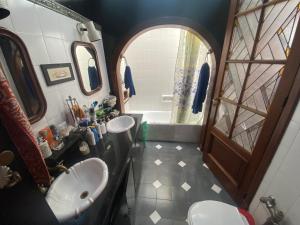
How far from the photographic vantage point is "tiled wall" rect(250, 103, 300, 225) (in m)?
0.91

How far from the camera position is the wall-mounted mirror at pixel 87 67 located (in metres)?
1.50

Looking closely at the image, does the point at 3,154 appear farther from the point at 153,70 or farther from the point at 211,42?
the point at 153,70

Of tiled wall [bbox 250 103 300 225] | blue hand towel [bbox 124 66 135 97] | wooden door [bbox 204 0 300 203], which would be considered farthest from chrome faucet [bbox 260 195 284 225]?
blue hand towel [bbox 124 66 135 97]

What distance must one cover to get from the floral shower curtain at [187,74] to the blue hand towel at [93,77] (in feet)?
4.56

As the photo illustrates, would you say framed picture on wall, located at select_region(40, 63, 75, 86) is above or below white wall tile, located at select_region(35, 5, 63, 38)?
below

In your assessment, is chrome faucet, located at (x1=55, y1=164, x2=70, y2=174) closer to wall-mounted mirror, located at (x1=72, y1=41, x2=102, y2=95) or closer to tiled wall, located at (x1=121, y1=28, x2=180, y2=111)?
wall-mounted mirror, located at (x1=72, y1=41, x2=102, y2=95)

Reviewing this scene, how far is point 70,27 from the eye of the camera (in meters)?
1.39

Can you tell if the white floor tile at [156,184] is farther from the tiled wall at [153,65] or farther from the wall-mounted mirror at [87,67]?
the tiled wall at [153,65]

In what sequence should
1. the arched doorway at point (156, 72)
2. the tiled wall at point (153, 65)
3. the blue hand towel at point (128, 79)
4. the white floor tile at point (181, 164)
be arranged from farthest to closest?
the tiled wall at point (153, 65) < the arched doorway at point (156, 72) < the blue hand towel at point (128, 79) < the white floor tile at point (181, 164)

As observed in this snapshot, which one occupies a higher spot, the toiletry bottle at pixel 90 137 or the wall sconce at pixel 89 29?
the wall sconce at pixel 89 29

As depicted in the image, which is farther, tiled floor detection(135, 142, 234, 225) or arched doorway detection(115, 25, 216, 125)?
arched doorway detection(115, 25, 216, 125)

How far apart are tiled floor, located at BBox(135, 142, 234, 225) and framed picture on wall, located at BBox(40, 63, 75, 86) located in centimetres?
155

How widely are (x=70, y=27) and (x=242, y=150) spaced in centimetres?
213

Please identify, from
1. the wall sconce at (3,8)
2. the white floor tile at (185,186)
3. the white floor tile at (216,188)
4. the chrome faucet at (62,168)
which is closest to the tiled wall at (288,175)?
the white floor tile at (216,188)
